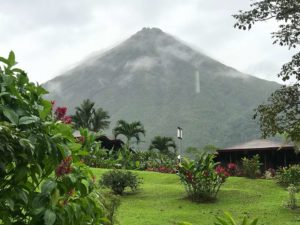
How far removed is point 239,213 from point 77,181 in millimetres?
Result: 10112

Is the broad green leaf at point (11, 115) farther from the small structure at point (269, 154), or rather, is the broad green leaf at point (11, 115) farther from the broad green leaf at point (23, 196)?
the small structure at point (269, 154)

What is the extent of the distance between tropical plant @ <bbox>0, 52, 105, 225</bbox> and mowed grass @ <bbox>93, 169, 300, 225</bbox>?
811 cm

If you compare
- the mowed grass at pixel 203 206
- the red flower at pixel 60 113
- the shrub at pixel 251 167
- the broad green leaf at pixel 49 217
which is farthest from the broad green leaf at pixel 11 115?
the shrub at pixel 251 167

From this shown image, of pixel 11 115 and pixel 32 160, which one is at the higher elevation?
pixel 11 115

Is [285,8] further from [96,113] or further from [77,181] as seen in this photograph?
[96,113]

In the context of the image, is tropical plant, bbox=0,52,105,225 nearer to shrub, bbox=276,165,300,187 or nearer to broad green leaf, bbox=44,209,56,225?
broad green leaf, bbox=44,209,56,225

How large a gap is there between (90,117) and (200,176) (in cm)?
4769

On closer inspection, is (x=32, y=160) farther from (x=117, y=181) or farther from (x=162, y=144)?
(x=162, y=144)

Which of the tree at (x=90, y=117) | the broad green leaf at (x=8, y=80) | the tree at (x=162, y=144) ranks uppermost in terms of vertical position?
the tree at (x=90, y=117)

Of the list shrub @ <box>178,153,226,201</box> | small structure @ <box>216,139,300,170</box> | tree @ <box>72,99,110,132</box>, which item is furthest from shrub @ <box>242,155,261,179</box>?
tree @ <box>72,99,110,132</box>

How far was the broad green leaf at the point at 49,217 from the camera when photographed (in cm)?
240

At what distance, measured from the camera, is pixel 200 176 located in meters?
14.1

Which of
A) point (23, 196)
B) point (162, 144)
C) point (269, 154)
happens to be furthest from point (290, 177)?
point (162, 144)

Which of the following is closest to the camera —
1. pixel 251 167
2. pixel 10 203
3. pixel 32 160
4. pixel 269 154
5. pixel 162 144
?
pixel 10 203
